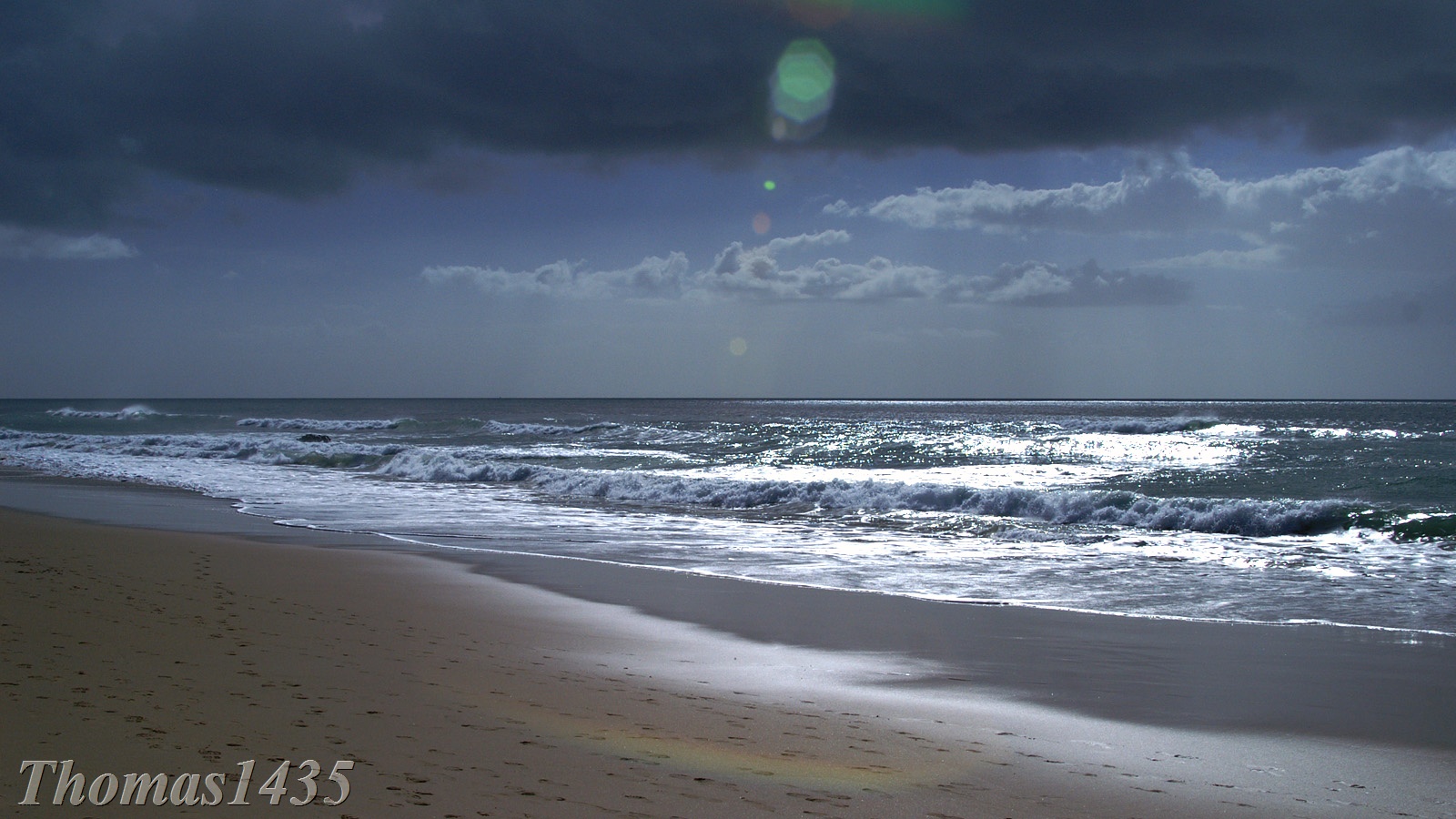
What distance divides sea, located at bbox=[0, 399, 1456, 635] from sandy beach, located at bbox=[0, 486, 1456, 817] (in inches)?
176

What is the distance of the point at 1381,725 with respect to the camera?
5867mm

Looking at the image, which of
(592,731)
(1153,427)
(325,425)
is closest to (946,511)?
(592,731)

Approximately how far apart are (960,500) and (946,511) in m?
0.59

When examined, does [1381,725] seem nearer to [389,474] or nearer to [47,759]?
[47,759]

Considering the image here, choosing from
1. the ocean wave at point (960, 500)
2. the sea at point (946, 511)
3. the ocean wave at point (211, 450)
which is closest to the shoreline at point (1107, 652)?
the sea at point (946, 511)

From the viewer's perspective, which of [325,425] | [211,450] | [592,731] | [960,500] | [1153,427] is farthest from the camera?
[325,425]

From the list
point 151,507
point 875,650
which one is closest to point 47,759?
point 875,650

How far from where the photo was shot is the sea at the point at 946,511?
38.4 feet

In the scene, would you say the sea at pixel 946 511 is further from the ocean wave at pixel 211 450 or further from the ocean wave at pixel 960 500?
the ocean wave at pixel 211 450

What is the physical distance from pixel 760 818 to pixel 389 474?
31.0 m

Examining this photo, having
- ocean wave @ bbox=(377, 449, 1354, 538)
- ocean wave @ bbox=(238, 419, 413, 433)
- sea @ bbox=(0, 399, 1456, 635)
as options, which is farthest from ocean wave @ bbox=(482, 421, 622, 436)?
ocean wave @ bbox=(377, 449, 1354, 538)

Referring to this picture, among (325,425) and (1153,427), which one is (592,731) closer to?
(1153,427)

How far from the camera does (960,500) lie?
21.6 meters

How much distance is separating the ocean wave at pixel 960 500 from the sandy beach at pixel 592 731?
12880 mm
